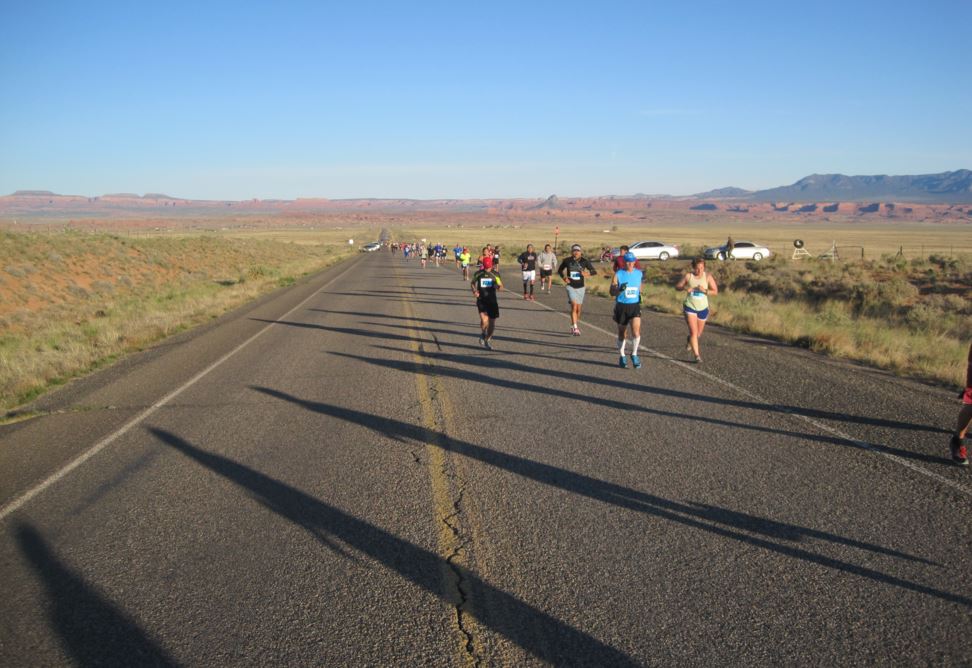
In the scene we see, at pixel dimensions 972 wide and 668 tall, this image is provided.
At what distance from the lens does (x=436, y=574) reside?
4.20m

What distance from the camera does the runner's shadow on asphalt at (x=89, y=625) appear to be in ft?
11.5

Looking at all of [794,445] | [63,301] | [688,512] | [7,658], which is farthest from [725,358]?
[63,301]

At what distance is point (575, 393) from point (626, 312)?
2.45 metres

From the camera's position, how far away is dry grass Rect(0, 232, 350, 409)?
12.5 m

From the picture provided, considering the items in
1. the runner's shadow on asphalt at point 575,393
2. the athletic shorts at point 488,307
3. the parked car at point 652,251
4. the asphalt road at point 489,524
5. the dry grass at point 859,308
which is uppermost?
the athletic shorts at point 488,307

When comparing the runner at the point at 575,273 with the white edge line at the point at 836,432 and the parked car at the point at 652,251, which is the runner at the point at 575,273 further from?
the parked car at the point at 652,251

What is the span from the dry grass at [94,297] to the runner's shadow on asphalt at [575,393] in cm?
487

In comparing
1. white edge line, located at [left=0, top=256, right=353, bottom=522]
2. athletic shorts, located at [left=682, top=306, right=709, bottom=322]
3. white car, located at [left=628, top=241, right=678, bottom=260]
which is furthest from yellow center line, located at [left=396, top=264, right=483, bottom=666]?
white car, located at [left=628, top=241, right=678, bottom=260]

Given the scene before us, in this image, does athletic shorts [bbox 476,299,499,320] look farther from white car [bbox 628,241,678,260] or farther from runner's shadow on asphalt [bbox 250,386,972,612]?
white car [bbox 628,241,678,260]

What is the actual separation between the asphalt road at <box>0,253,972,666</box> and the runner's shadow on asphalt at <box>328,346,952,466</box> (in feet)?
0.21

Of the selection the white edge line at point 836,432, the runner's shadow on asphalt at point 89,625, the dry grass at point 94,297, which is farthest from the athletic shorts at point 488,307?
the runner's shadow on asphalt at point 89,625

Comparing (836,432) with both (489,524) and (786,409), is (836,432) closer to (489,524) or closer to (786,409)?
(786,409)

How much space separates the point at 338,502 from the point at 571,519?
70.4 inches

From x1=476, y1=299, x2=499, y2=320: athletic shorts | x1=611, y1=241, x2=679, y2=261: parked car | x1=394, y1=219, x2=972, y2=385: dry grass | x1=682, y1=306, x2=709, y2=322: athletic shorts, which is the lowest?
x1=611, y1=241, x2=679, y2=261: parked car
